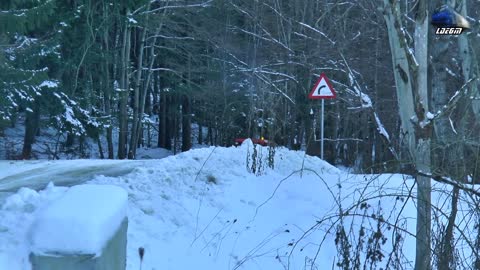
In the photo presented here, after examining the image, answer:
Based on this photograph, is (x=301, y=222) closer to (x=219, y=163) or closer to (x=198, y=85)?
(x=219, y=163)

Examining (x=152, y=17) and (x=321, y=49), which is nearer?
(x=321, y=49)

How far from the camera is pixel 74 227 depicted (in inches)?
149

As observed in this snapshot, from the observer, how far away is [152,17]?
2714 cm

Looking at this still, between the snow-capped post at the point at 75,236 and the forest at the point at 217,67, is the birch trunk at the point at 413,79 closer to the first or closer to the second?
the snow-capped post at the point at 75,236

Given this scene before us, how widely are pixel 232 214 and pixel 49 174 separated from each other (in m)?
3.76

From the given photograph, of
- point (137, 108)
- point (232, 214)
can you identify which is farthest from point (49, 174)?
point (137, 108)

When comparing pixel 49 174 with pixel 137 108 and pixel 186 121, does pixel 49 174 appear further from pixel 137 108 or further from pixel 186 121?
pixel 186 121

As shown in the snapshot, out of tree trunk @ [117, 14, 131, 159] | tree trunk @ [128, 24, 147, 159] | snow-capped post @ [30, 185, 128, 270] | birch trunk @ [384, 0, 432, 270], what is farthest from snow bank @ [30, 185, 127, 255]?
tree trunk @ [128, 24, 147, 159]

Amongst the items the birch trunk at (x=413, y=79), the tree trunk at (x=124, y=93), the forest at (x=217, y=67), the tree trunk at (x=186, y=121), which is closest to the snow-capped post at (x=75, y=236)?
the birch trunk at (x=413, y=79)

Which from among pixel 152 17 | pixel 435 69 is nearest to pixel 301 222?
pixel 435 69

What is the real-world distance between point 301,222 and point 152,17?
21.0m

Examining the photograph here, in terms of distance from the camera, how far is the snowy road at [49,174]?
8836 mm

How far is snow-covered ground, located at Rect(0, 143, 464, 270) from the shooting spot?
588 cm

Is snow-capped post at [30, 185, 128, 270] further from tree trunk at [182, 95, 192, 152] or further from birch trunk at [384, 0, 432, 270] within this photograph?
tree trunk at [182, 95, 192, 152]
